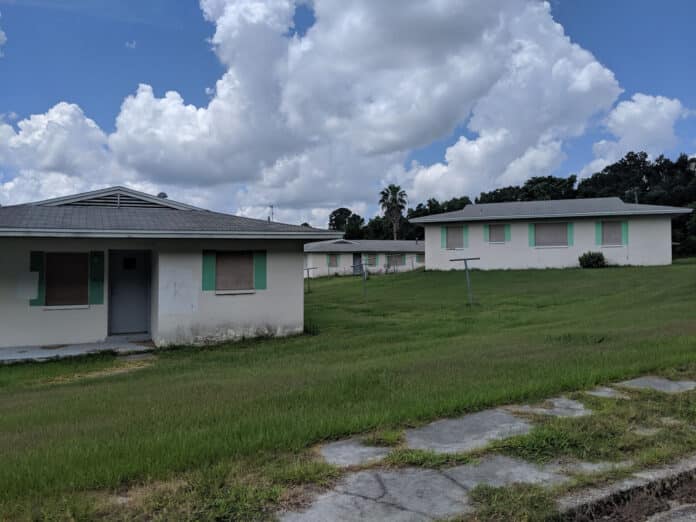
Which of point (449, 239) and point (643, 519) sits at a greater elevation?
point (449, 239)

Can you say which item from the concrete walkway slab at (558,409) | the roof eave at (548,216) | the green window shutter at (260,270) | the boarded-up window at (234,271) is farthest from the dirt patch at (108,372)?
the roof eave at (548,216)

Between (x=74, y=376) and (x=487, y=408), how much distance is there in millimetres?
7609

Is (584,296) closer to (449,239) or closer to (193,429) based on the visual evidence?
(449,239)

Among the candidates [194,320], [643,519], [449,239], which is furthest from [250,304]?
[449,239]

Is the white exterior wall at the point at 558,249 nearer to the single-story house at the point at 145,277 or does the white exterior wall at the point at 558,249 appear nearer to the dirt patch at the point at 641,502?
the single-story house at the point at 145,277

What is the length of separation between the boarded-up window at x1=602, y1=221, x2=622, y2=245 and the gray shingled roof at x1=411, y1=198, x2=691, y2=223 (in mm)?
643

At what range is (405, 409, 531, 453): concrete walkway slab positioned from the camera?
3842 millimetres

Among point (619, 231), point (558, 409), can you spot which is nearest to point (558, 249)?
point (619, 231)

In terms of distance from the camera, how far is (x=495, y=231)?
88.9ft

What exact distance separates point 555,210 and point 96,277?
21629mm

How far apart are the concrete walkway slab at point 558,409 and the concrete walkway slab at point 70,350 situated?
29.5 ft

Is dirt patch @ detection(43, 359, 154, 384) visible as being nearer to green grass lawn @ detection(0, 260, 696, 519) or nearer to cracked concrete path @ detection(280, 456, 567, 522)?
green grass lawn @ detection(0, 260, 696, 519)

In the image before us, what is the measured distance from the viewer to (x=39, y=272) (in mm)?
11688

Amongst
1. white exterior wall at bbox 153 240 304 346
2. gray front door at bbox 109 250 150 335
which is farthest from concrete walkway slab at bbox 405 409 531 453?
gray front door at bbox 109 250 150 335
